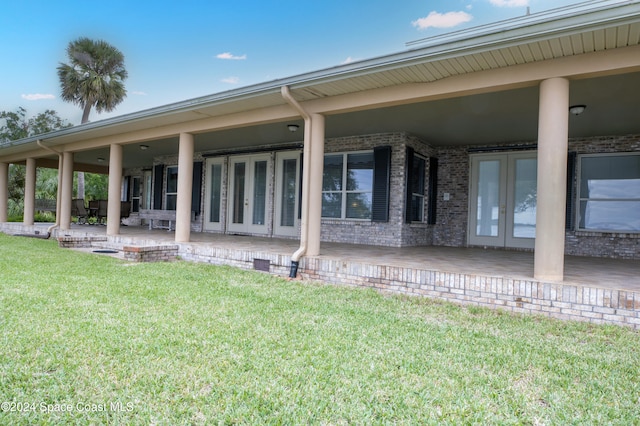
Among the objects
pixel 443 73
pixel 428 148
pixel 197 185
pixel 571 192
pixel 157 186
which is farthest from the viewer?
pixel 157 186

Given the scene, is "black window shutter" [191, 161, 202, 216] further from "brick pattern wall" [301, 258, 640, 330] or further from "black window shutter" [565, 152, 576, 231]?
"black window shutter" [565, 152, 576, 231]

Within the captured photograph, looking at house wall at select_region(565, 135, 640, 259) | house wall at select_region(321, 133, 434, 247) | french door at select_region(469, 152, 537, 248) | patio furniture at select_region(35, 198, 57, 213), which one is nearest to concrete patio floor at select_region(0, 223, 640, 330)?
house wall at select_region(565, 135, 640, 259)

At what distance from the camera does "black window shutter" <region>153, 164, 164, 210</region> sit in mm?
12086

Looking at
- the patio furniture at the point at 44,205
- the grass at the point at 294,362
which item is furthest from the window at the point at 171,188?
the grass at the point at 294,362

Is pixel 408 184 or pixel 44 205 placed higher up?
pixel 408 184

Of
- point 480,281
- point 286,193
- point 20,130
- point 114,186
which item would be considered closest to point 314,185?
point 480,281

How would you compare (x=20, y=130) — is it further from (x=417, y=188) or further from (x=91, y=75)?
(x=417, y=188)

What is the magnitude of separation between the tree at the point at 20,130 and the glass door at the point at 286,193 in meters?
16.0

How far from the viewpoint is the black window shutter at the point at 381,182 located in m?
8.00

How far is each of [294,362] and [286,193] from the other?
729 centimetres

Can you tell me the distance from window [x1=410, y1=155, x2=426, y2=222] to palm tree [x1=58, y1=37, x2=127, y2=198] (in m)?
17.8

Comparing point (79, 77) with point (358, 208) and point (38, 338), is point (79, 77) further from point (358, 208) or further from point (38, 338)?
point (38, 338)

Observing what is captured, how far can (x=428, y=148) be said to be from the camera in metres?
8.80

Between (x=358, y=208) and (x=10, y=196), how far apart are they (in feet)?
62.9
